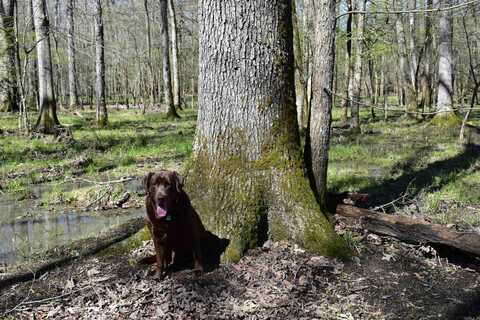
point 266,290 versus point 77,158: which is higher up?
point 77,158

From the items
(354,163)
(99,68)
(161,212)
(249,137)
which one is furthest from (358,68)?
(161,212)

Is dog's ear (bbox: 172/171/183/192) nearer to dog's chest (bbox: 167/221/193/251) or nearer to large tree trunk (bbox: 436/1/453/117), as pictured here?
dog's chest (bbox: 167/221/193/251)

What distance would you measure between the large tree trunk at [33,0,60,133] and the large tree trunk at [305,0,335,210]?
13066 millimetres

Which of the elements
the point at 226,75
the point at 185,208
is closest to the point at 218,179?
the point at 185,208

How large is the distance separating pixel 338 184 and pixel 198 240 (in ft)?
15.5

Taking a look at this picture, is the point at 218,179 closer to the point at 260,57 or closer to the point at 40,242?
the point at 260,57

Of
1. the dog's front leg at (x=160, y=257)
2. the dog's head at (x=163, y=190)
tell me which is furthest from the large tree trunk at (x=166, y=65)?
the dog's head at (x=163, y=190)

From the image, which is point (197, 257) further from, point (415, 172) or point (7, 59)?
point (7, 59)

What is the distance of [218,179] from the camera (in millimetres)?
4801

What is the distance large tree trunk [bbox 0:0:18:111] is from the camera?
16375 millimetres

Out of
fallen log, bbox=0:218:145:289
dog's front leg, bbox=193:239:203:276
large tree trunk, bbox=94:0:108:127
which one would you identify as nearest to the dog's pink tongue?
dog's front leg, bbox=193:239:203:276

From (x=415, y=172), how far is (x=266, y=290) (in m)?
6.36

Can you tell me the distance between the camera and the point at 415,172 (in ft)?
30.9

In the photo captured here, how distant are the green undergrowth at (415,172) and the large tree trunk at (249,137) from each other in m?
2.31
